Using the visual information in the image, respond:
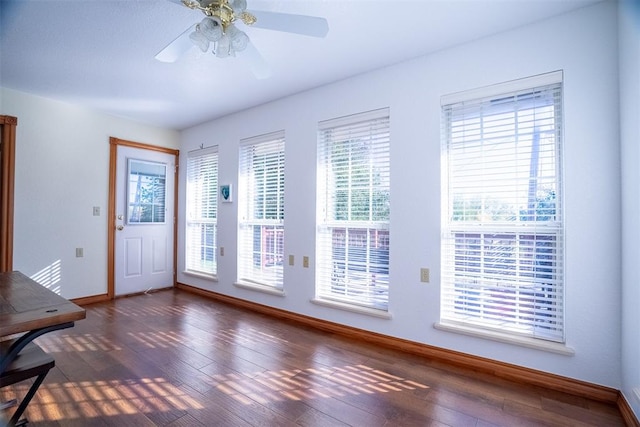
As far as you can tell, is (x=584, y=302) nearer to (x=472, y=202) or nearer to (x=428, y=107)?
(x=472, y=202)

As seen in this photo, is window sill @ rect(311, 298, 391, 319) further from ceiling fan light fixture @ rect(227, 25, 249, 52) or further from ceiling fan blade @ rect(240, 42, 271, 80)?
ceiling fan light fixture @ rect(227, 25, 249, 52)

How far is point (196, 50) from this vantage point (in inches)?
100

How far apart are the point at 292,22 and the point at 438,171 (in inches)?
63.1

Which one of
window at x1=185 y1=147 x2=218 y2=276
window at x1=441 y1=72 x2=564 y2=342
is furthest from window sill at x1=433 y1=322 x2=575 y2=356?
window at x1=185 y1=147 x2=218 y2=276

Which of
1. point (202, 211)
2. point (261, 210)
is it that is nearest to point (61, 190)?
point (202, 211)

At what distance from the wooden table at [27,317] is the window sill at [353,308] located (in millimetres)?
2183

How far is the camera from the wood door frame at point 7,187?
3332 mm

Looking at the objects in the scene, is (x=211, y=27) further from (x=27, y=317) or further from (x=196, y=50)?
(x=27, y=317)

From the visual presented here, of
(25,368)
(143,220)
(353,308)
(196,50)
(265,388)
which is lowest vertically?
(265,388)

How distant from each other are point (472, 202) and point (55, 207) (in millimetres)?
4738

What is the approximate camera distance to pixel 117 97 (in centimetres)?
361

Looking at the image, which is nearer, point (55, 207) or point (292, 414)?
point (292, 414)

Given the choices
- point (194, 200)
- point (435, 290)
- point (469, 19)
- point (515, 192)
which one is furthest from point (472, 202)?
point (194, 200)

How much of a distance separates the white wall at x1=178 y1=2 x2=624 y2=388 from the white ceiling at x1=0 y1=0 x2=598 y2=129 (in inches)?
6.5
